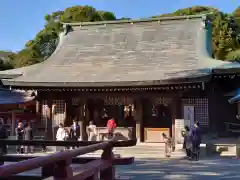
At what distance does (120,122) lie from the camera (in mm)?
21188

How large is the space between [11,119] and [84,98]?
5.34 metres

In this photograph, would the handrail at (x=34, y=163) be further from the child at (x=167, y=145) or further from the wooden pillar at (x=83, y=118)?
the wooden pillar at (x=83, y=118)

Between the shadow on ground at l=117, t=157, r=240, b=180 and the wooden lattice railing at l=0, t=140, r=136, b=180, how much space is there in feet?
10.5

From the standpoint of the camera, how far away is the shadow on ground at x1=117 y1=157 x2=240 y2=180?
1104cm

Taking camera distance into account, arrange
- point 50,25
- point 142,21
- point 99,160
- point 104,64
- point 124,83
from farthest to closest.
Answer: point 50,25 → point 142,21 → point 104,64 → point 124,83 → point 99,160

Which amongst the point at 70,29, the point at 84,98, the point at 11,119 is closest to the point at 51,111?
the point at 84,98

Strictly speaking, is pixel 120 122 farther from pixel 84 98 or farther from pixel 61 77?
pixel 61 77

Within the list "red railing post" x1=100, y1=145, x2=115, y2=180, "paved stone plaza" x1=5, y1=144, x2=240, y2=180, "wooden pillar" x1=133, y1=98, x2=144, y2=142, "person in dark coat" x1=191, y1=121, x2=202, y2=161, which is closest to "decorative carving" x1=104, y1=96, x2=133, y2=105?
"wooden pillar" x1=133, y1=98, x2=144, y2=142

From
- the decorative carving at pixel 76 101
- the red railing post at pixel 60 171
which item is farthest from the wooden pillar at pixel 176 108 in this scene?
the red railing post at pixel 60 171

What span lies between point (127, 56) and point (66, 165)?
16.2m

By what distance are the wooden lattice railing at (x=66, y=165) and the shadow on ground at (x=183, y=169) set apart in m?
3.20

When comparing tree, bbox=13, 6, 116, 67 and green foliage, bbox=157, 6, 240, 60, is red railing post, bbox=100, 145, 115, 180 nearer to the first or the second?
green foliage, bbox=157, 6, 240, 60

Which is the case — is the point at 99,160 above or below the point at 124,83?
below

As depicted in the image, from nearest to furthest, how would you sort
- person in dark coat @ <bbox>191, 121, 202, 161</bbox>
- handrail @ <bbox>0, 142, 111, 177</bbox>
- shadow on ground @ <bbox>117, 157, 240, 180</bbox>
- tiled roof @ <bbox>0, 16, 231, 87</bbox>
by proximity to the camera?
1. handrail @ <bbox>0, 142, 111, 177</bbox>
2. shadow on ground @ <bbox>117, 157, 240, 180</bbox>
3. person in dark coat @ <bbox>191, 121, 202, 161</bbox>
4. tiled roof @ <bbox>0, 16, 231, 87</bbox>
